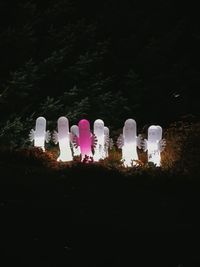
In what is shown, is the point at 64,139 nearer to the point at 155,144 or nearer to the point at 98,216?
the point at 155,144

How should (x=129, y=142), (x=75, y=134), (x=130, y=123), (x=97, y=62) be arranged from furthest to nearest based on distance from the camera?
(x=97, y=62), (x=75, y=134), (x=129, y=142), (x=130, y=123)

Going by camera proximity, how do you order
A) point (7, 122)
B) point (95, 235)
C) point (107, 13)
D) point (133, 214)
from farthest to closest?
point (107, 13), point (7, 122), point (133, 214), point (95, 235)

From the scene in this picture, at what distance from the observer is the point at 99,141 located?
1177 cm

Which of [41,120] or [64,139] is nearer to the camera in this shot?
[64,139]

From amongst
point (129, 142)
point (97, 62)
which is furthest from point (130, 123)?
point (97, 62)

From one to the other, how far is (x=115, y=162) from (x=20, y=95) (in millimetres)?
3491

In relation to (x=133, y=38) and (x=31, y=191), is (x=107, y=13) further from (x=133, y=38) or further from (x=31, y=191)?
(x=31, y=191)

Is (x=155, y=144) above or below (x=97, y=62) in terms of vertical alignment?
below

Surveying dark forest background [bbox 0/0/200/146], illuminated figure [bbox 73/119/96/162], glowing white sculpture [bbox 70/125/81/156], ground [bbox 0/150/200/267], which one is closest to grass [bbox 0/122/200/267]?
ground [bbox 0/150/200/267]

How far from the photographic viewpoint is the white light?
1132cm

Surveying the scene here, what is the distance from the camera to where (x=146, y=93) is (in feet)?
59.8

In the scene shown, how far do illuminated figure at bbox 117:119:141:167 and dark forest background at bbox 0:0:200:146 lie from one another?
3.33m

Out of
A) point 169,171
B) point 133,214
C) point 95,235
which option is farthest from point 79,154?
point 95,235

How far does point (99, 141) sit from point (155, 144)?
1.15 metres
